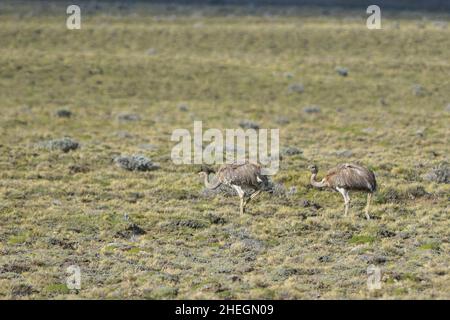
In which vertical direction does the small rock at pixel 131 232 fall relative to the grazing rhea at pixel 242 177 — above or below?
below

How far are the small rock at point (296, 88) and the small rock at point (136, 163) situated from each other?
22511 mm

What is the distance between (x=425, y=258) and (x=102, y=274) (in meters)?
7.36

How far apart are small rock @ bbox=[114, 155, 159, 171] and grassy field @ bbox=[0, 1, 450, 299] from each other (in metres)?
0.53

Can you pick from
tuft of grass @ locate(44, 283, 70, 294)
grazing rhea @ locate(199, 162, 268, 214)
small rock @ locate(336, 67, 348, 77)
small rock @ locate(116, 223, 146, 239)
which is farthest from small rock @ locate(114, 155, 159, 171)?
small rock @ locate(336, 67, 348, 77)

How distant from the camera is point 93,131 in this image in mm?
34219

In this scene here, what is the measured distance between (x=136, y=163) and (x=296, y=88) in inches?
926

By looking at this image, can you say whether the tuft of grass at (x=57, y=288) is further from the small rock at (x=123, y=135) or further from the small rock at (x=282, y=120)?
the small rock at (x=282, y=120)

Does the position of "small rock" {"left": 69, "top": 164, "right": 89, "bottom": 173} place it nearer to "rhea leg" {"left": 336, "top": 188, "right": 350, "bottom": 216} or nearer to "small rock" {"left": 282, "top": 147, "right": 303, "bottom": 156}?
"small rock" {"left": 282, "top": 147, "right": 303, "bottom": 156}

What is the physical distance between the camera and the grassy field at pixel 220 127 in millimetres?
14891

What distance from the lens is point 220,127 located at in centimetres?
3600

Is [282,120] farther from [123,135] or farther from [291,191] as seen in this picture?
[291,191]

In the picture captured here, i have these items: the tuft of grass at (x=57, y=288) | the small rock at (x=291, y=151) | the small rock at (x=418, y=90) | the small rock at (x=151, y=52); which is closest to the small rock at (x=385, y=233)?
the tuft of grass at (x=57, y=288)

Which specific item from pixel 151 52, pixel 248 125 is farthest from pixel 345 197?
pixel 151 52
